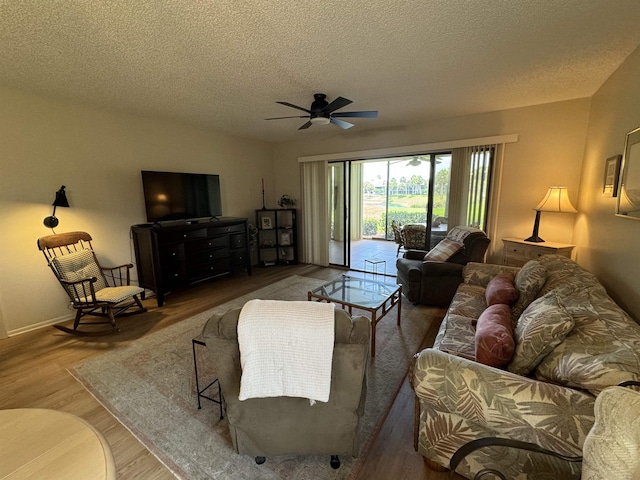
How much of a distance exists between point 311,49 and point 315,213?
11.7 ft

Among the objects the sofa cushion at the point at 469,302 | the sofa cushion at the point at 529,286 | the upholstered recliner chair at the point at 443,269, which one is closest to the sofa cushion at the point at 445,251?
the upholstered recliner chair at the point at 443,269

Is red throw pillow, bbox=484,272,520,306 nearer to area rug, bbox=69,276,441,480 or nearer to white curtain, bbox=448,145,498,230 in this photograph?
area rug, bbox=69,276,441,480

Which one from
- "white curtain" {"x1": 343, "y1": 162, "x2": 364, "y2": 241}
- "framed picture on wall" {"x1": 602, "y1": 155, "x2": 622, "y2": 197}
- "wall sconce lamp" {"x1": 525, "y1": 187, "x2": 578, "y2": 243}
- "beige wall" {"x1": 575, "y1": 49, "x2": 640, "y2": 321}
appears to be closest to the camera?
"beige wall" {"x1": 575, "y1": 49, "x2": 640, "y2": 321}

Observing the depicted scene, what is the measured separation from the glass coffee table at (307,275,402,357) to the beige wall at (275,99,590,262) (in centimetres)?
206

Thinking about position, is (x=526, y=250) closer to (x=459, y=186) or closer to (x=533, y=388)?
(x=459, y=186)

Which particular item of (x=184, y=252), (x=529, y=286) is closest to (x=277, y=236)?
(x=184, y=252)

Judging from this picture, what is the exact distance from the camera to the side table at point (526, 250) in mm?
3240

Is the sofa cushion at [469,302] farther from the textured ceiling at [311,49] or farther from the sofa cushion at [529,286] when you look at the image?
the textured ceiling at [311,49]

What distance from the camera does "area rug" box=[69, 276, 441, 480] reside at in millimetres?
1479

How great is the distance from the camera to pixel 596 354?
1.19 meters

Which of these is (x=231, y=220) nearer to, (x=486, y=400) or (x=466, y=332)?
(x=466, y=332)

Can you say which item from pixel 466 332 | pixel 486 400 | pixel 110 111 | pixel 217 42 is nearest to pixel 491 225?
pixel 466 332

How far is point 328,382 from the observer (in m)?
1.22

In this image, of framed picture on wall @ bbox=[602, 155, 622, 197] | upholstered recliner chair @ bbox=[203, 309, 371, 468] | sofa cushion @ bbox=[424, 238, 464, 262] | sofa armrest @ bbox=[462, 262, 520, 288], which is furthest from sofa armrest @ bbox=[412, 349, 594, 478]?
sofa cushion @ bbox=[424, 238, 464, 262]
